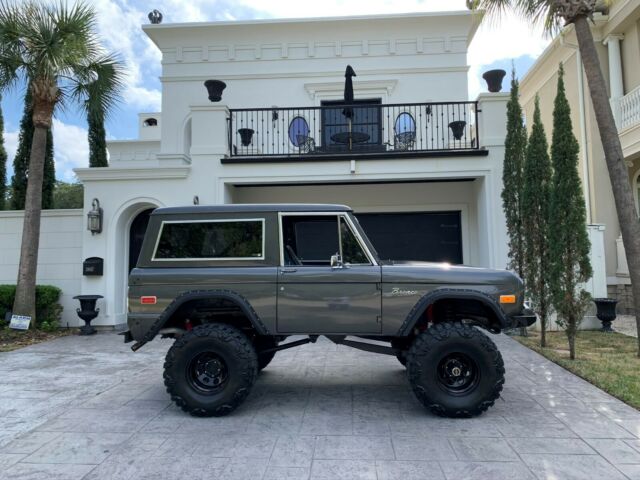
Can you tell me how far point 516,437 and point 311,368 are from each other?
3115 mm

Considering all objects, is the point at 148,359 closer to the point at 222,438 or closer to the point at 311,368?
the point at 311,368

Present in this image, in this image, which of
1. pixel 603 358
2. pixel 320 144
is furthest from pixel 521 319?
pixel 320 144

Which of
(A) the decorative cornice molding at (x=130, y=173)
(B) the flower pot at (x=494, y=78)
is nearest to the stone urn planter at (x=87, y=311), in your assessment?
(A) the decorative cornice molding at (x=130, y=173)

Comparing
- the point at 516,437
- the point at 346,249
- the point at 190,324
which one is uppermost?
the point at 346,249

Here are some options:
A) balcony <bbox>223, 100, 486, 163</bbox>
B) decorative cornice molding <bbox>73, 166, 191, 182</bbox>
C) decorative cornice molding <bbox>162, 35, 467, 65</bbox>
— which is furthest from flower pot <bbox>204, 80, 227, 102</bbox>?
decorative cornice molding <bbox>162, 35, 467, 65</bbox>

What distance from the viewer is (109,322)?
367 inches

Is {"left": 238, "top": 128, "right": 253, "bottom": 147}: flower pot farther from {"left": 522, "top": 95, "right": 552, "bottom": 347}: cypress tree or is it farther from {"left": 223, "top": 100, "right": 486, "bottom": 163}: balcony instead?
{"left": 522, "top": 95, "right": 552, "bottom": 347}: cypress tree

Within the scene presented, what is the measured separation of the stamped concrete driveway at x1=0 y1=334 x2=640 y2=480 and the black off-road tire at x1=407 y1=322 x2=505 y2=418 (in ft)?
0.58

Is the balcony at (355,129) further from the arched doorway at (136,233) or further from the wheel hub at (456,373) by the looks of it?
the wheel hub at (456,373)

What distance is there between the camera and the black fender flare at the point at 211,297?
4305 millimetres

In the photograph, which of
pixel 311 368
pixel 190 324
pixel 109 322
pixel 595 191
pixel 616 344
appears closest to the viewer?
pixel 190 324

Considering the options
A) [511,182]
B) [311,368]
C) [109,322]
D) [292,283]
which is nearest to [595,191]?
[511,182]

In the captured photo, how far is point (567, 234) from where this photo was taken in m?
6.43

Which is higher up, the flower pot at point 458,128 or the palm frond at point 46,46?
the palm frond at point 46,46
